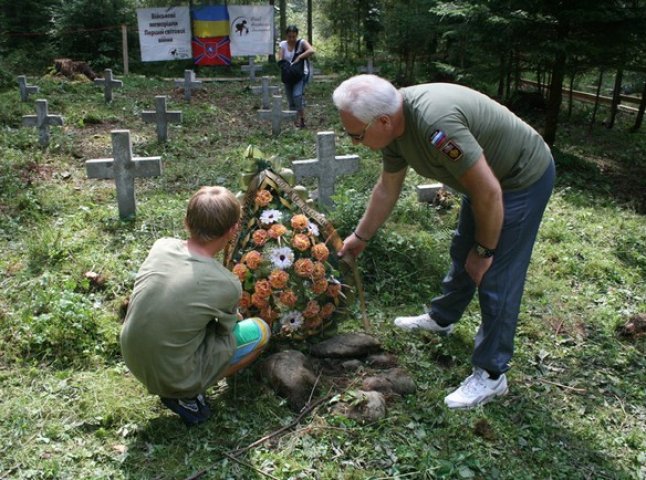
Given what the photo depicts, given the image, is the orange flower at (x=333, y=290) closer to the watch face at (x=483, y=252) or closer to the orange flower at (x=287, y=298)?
the orange flower at (x=287, y=298)

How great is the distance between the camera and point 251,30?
62.1 ft

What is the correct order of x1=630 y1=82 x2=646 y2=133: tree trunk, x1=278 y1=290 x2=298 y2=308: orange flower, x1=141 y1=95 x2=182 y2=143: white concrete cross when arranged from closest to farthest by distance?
x1=278 y1=290 x2=298 y2=308: orange flower
x1=141 y1=95 x2=182 y2=143: white concrete cross
x1=630 y1=82 x2=646 y2=133: tree trunk

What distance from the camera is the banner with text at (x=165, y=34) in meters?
17.9

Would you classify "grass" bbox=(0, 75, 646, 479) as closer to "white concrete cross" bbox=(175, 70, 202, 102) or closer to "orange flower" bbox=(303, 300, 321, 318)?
"orange flower" bbox=(303, 300, 321, 318)

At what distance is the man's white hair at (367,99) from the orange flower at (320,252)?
1029 mm

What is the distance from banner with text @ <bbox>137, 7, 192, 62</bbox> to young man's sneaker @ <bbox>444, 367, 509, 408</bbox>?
57.3 feet

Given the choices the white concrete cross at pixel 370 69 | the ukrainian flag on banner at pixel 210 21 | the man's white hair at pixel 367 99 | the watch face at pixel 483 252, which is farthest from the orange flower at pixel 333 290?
the ukrainian flag on banner at pixel 210 21

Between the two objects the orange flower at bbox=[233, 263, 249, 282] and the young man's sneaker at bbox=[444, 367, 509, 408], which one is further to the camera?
the orange flower at bbox=[233, 263, 249, 282]

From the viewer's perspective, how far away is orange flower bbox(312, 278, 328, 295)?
3459 millimetres

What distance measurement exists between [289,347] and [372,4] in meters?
19.2

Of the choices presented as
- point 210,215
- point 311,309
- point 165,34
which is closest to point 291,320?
point 311,309

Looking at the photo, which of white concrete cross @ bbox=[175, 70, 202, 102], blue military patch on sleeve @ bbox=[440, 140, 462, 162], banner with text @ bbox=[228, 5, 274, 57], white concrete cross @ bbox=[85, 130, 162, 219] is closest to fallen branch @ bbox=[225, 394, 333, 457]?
→ blue military patch on sleeve @ bbox=[440, 140, 462, 162]

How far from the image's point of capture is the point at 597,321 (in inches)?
162

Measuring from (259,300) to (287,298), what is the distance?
0.55 feet
